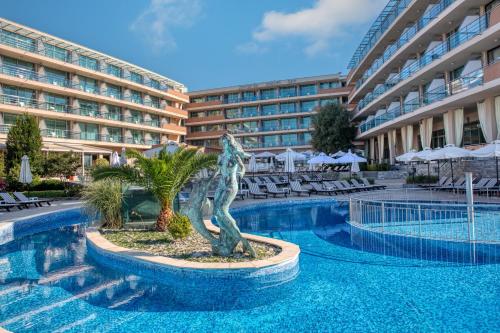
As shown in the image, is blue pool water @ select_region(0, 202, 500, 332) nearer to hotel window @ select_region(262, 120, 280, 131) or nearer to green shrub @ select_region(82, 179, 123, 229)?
green shrub @ select_region(82, 179, 123, 229)

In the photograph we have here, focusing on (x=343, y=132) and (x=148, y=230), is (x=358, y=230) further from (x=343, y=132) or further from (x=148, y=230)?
(x=343, y=132)

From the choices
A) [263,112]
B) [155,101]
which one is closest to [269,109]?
[263,112]

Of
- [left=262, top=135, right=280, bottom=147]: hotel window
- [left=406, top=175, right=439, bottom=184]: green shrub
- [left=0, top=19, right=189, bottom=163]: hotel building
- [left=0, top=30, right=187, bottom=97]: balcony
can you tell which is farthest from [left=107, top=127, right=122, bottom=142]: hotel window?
[left=406, top=175, right=439, bottom=184]: green shrub

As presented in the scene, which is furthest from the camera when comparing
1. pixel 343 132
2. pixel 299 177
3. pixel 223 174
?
pixel 343 132

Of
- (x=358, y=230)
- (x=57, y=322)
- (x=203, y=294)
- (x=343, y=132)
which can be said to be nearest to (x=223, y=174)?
(x=203, y=294)

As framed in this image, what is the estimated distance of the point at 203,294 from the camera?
5.77 m

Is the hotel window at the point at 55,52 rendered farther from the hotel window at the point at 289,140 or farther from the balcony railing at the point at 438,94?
the hotel window at the point at 289,140

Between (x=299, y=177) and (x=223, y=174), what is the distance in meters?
23.2

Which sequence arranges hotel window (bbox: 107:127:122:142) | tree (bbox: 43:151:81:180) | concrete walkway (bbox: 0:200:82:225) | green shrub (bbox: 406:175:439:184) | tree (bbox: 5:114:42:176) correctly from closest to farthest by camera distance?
concrete walkway (bbox: 0:200:82:225) → green shrub (bbox: 406:175:439:184) → tree (bbox: 5:114:42:176) → tree (bbox: 43:151:81:180) → hotel window (bbox: 107:127:122:142)

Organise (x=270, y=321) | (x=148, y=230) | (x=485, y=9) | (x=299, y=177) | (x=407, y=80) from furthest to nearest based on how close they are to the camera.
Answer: (x=299, y=177) < (x=407, y=80) < (x=485, y=9) < (x=148, y=230) < (x=270, y=321)

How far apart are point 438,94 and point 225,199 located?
21.3 m

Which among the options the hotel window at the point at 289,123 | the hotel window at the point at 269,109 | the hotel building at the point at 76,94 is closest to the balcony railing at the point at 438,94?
the hotel window at the point at 289,123

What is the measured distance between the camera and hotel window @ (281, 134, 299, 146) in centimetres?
5638

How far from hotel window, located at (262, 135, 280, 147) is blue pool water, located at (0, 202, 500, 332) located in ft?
163
